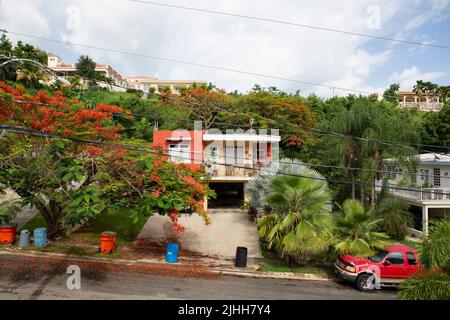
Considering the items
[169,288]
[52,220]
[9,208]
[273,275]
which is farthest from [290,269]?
[9,208]

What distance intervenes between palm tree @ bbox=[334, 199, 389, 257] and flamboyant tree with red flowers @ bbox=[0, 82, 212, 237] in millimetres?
5724

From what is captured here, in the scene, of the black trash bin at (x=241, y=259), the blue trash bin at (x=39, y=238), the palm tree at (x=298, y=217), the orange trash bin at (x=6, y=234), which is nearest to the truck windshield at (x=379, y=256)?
the palm tree at (x=298, y=217)

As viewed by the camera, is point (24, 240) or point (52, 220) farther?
point (52, 220)

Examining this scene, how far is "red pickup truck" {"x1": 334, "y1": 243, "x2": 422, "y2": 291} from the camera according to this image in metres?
11.8

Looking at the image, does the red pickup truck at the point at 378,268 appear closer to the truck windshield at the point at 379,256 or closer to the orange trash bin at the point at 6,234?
the truck windshield at the point at 379,256

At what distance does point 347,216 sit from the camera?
1289 cm

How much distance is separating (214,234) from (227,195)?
11.6 meters

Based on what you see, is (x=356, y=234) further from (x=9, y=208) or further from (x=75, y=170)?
(x=9, y=208)

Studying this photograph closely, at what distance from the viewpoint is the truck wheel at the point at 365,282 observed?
38.6 ft

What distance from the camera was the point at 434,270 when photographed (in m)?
5.61

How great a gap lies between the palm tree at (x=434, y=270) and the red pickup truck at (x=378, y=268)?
6.36 meters

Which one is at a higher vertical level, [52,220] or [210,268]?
[52,220]

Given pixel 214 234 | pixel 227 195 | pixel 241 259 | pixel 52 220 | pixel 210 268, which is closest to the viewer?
pixel 210 268

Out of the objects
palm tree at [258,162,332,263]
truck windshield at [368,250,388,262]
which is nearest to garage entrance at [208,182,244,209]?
palm tree at [258,162,332,263]
